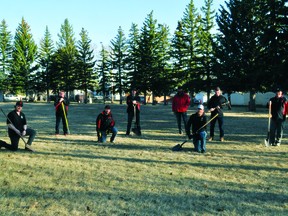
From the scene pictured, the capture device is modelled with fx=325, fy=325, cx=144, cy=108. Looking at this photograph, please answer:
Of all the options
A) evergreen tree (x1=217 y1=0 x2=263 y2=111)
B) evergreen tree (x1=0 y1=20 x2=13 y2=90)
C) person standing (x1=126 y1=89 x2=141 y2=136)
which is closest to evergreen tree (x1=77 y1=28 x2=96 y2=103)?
evergreen tree (x1=0 y1=20 x2=13 y2=90)

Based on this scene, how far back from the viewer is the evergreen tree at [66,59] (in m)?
63.1

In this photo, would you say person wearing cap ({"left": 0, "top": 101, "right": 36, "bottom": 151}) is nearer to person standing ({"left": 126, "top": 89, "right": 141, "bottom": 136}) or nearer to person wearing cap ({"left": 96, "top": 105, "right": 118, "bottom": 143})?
person wearing cap ({"left": 96, "top": 105, "right": 118, "bottom": 143})

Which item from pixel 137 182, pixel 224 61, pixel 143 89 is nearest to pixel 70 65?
pixel 143 89

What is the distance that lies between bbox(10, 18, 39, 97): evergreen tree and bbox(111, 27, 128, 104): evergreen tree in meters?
17.9

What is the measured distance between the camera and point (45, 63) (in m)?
66.9

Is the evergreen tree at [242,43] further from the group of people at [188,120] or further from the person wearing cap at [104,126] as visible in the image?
the person wearing cap at [104,126]

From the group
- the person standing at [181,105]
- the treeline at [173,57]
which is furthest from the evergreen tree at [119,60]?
the person standing at [181,105]

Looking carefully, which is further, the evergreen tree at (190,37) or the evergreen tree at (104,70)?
Answer: the evergreen tree at (104,70)

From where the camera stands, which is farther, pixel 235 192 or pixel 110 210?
pixel 235 192

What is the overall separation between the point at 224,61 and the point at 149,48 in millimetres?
20191

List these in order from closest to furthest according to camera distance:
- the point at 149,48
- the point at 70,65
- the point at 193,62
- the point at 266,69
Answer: the point at 266,69 < the point at 193,62 < the point at 149,48 < the point at 70,65

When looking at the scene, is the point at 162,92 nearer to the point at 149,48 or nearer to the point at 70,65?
the point at 149,48

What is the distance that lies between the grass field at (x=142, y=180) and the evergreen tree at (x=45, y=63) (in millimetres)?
58418

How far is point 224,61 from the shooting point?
33.8 meters
